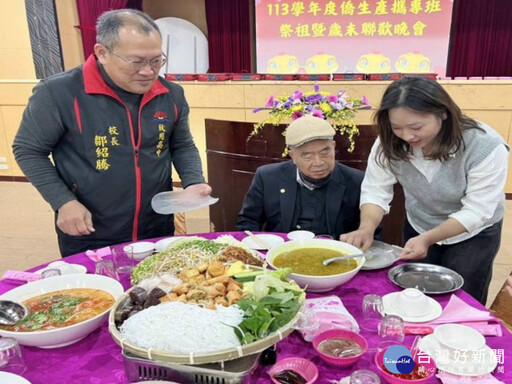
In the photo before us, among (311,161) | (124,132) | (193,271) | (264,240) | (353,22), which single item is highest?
(353,22)

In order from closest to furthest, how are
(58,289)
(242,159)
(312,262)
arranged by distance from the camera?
(58,289) → (312,262) → (242,159)

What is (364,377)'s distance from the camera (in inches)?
41.3

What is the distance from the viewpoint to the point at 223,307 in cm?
110

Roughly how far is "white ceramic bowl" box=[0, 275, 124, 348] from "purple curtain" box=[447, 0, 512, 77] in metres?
7.37

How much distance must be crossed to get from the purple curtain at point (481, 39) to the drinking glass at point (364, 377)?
7.33m

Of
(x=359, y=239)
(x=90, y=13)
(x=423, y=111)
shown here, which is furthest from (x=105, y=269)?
(x=90, y=13)

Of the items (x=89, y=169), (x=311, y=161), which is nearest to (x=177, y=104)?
(x=89, y=169)

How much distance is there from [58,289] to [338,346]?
3.18ft

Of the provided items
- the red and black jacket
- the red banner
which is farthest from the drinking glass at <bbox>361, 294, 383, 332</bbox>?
the red banner

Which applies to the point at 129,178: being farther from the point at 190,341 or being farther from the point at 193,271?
the point at 190,341

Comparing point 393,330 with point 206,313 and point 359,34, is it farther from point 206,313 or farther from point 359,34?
point 359,34

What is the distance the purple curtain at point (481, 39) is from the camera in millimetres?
6895

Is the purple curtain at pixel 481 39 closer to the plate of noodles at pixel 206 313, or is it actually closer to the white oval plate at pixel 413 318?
the white oval plate at pixel 413 318

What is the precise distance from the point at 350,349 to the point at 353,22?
691cm
